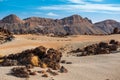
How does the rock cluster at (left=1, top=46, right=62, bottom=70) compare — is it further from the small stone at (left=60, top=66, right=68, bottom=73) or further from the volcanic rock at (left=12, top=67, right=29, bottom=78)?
the volcanic rock at (left=12, top=67, right=29, bottom=78)

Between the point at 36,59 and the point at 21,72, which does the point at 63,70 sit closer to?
the point at 36,59

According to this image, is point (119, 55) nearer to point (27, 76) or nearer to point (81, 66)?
point (81, 66)

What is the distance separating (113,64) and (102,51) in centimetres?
656

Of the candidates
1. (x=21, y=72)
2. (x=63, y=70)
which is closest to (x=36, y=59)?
(x=63, y=70)

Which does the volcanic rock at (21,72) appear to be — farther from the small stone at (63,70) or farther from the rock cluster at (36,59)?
the small stone at (63,70)

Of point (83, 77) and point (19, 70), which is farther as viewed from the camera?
point (83, 77)

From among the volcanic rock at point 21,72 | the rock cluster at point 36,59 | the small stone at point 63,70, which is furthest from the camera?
the small stone at point 63,70

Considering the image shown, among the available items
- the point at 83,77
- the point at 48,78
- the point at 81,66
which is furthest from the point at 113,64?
the point at 48,78

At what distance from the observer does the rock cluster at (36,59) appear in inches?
815


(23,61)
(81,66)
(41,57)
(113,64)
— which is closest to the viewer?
(23,61)

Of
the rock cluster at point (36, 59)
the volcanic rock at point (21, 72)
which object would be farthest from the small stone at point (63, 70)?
the volcanic rock at point (21, 72)

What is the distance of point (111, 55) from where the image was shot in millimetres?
30219

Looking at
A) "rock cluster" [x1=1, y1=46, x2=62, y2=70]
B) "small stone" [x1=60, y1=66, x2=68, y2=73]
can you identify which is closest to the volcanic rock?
"rock cluster" [x1=1, y1=46, x2=62, y2=70]

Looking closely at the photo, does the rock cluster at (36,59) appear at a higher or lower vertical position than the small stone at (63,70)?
higher
